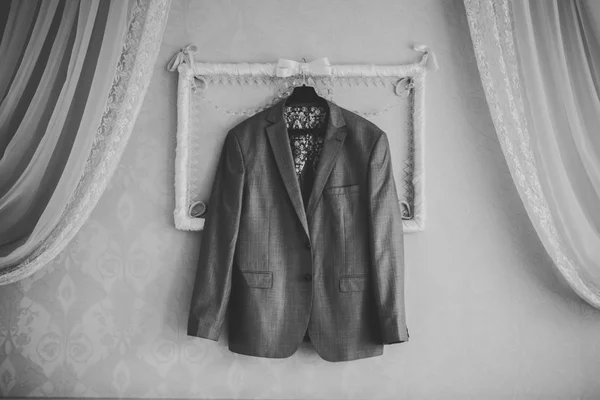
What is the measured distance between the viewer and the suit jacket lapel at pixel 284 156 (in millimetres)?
1705

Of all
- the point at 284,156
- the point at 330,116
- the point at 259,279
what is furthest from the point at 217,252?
the point at 330,116

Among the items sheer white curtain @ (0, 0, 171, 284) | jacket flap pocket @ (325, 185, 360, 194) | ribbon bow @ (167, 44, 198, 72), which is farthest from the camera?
ribbon bow @ (167, 44, 198, 72)

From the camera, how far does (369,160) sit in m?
1.77

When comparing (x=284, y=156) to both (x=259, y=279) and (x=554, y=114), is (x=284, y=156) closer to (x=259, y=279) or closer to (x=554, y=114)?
(x=259, y=279)

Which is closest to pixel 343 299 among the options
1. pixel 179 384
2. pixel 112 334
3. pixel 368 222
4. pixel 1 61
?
pixel 368 222

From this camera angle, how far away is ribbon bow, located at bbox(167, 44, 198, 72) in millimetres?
1863

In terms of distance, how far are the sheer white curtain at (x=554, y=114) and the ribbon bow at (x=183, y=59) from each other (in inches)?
44.6

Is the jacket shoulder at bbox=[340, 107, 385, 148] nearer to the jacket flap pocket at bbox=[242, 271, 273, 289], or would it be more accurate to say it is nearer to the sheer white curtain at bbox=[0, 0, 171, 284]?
the jacket flap pocket at bbox=[242, 271, 273, 289]

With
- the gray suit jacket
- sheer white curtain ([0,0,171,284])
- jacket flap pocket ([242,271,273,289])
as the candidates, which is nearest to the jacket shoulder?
the gray suit jacket

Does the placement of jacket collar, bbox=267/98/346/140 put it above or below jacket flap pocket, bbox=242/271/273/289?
above

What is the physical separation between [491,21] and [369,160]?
0.69m

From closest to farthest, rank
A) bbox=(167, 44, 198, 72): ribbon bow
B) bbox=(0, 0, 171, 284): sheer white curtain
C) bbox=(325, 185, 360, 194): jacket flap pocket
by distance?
1. bbox=(0, 0, 171, 284): sheer white curtain
2. bbox=(325, 185, 360, 194): jacket flap pocket
3. bbox=(167, 44, 198, 72): ribbon bow

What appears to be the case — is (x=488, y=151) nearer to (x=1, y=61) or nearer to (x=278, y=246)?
(x=278, y=246)

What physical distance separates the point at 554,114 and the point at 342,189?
2.77 ft
